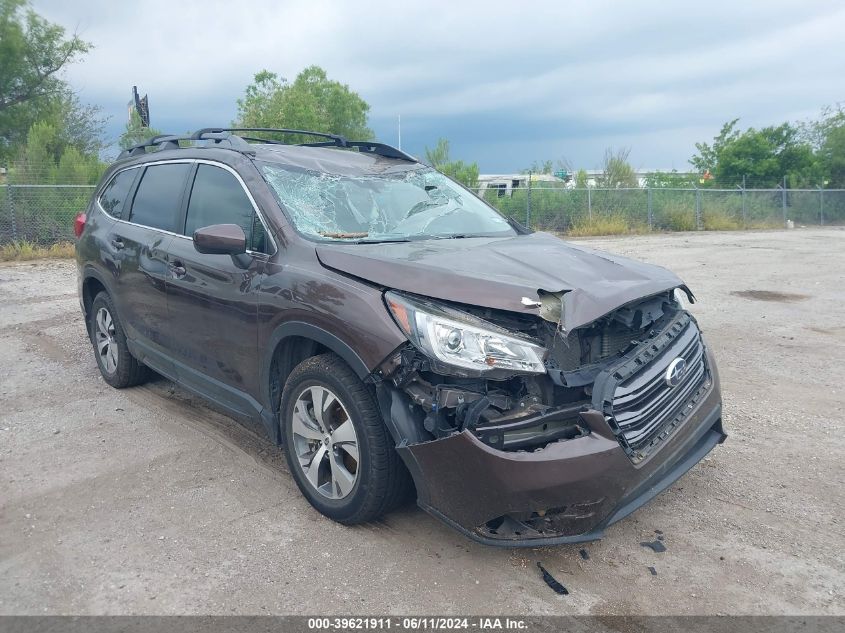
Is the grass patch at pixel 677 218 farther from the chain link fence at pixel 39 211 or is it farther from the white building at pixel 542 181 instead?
the chain link fence at pixel 39 211

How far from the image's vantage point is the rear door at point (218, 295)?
3803mm

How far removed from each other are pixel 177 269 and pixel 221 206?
51cm

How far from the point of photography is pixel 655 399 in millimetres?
3051

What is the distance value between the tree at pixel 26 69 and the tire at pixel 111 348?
2367cm

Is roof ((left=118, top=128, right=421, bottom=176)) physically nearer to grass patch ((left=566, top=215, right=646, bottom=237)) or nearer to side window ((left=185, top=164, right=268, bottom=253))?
side window ((left=185, top=164, right=268, bottom=253))

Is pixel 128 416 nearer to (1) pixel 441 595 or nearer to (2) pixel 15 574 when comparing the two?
(2) pixel 15 574

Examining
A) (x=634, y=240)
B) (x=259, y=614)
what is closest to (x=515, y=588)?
(x=259, y=614)

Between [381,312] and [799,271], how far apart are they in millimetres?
11408

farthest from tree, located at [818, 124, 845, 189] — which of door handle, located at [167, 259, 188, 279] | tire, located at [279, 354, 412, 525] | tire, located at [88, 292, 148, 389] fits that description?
tire, located at [279, 354, 412, 525]

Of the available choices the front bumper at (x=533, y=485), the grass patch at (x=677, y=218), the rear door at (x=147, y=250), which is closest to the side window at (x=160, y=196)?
the rear door at (x=147, y=250)

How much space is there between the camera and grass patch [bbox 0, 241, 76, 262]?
47.2 feet

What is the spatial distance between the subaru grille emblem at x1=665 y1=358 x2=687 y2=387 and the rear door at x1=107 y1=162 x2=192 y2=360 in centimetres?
310

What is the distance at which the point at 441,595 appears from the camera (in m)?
2.84

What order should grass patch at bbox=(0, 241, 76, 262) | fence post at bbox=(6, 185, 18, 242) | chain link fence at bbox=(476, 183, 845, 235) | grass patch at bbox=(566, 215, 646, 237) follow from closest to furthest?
grass patch at bbox=(0, 241, 76, 262) → fence post at bbox=(6, 185, 18, 242) → chain link fence at bbox=(476, 183, 845, 235) → grass patch at bbox=(566, 215, 646, 237)
